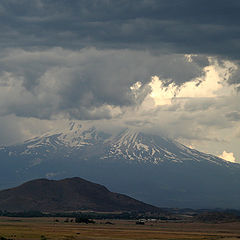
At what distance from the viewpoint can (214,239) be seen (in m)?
→ 186

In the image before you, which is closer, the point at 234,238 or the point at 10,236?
the point at 10,236

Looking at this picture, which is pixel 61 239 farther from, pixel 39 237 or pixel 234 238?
pixel 234 238

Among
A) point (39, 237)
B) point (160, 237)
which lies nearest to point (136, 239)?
point (160, 237)

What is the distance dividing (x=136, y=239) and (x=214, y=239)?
860 inches

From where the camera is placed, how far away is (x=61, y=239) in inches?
Result: 6845

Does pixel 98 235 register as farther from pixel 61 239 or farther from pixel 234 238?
pixel 234 238

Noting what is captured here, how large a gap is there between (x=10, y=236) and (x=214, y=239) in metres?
54.8

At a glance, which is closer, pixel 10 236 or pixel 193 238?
pixel 10 236

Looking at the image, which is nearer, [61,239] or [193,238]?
[61,239]

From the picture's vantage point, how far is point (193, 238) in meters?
189

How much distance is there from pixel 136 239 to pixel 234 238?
31.3 metres

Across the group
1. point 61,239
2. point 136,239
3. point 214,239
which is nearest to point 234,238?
point 214,239

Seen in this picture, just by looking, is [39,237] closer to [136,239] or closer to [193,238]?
[136,239]

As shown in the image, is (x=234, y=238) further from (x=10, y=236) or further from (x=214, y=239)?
(x=10, y=236)
